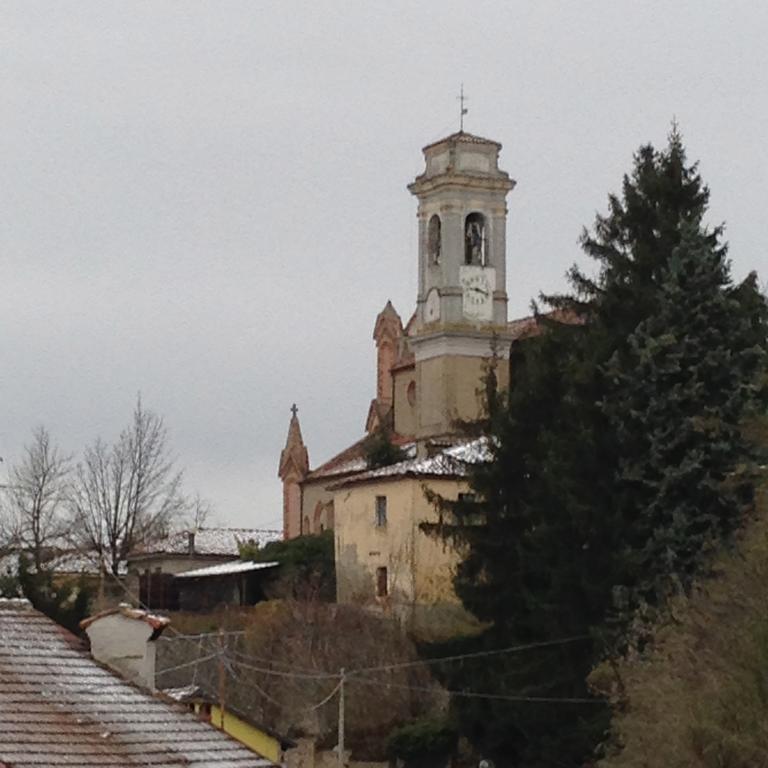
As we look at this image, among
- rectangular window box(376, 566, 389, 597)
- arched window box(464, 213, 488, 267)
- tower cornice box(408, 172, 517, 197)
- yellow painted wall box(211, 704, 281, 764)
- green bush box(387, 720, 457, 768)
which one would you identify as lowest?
green bush box(387, 720, 457, 768)

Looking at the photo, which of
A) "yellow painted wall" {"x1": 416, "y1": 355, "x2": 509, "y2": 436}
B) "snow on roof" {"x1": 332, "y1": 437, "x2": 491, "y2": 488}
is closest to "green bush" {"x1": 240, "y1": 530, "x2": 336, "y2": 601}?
"snow on roof" {"x1": 332, "y1": 437, "x2": 491, "y2": 488}

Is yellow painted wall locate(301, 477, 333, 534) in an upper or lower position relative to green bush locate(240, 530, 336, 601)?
upper

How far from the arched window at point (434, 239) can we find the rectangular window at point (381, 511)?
622 inches

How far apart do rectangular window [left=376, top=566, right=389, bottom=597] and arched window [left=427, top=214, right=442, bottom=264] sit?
1755 centimetres

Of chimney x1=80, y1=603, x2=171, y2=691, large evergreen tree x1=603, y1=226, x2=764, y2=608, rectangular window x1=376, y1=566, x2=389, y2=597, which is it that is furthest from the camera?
rectangular window x1=376, y1=566, x2=389, y2=597

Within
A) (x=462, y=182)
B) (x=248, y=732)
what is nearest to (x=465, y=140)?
(x=462, y=182)

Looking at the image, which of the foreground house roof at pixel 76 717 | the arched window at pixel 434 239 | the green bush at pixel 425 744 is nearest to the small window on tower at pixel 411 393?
the arched window at pixel 434 239

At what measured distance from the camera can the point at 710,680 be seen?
27875mm

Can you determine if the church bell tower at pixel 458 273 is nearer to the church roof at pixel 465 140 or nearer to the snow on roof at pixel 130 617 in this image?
the church roof at pixel 465 140

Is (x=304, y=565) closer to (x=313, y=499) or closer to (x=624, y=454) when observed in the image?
(x=313, y=499)

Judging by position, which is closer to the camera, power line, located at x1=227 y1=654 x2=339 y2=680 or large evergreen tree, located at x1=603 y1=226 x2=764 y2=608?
large evergreen tree, located at x1=603 y1=226 x2=764 y2=608

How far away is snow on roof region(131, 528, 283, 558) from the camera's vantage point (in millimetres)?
88938

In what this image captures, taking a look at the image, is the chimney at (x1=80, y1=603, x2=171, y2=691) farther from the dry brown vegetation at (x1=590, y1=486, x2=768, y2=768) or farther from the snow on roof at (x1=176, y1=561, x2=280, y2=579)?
the snow on roof at (x1=176, y1=561, x2=280, y2=579)

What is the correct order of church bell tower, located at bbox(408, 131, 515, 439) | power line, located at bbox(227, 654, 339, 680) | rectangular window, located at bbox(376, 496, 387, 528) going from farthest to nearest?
church bell tower, located at bbox(408, 131, 515, 439) < rectangular window, located at bbox(376, 496, 387, 528) < power line, located at bbox(227, 654, 339, 680)
